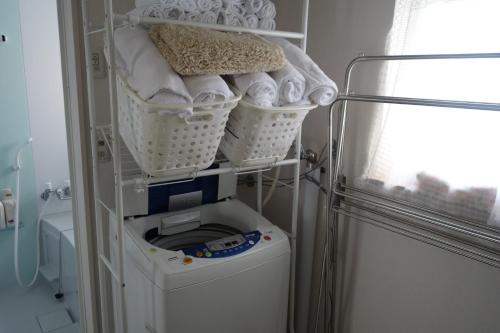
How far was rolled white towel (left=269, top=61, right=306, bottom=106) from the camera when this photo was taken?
1229mm

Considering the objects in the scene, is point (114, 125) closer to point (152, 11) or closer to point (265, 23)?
point (152, 11)

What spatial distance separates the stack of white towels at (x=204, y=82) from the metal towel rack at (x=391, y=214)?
0.17 metres

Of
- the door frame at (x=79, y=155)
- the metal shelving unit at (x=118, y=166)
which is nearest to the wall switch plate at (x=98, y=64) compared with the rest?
the door frame at (x=79, y=155)

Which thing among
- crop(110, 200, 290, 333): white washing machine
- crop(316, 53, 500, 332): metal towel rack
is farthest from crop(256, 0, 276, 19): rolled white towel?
crop(110, 200, 290, 333): white washing machine

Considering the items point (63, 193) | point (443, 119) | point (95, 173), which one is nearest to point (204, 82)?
point (95, 173)

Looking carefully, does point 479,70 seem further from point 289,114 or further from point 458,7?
point 289,114

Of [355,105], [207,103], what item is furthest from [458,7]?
[207,103]

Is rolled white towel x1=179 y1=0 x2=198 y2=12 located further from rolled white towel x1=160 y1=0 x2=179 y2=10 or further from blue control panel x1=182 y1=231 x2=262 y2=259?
blue control panel x1=182 y1=231 x2=262 y2=259

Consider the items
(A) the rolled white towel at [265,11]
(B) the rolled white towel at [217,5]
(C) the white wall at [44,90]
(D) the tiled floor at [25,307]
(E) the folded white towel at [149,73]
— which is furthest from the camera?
(C) the white wall at [44,90]

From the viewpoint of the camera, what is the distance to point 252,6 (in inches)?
52.4

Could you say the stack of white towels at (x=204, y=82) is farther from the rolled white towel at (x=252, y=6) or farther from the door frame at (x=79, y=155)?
the door frame at (x=79, y=155)

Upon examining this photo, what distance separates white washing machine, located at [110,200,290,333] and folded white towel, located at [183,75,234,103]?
1.90ft

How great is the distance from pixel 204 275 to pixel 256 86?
66 cm

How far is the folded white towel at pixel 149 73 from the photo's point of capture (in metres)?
0.99
